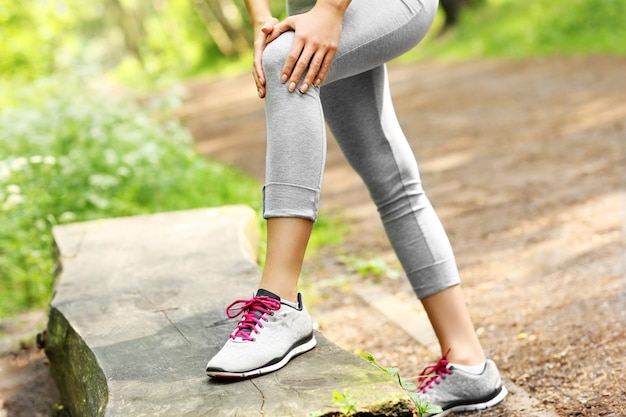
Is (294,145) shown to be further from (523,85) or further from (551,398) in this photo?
(523,85)

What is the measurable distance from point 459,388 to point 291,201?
31.1 inches

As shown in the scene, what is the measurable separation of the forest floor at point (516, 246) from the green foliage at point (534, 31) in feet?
7.57

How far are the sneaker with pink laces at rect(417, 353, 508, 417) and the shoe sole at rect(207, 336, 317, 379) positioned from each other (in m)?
0.43

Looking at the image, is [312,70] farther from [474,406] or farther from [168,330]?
[474,406]

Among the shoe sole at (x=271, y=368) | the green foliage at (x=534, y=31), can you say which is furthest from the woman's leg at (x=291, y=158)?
the green foliage at (x=534, y=31)

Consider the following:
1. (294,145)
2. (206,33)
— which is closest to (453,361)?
(294,145)

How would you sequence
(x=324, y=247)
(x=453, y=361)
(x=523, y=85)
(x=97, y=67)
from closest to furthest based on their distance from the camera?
(x=453, y=361)
(x=324, y=247)
(x=97, y=67)
(x=523, y=85)

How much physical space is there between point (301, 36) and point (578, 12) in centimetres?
1129

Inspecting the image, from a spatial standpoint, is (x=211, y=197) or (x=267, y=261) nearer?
(x=267, y=261)

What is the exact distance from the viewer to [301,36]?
1.96m

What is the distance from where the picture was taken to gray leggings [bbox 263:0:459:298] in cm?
194

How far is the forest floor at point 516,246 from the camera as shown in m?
2.65

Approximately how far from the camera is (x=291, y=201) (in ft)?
6.34

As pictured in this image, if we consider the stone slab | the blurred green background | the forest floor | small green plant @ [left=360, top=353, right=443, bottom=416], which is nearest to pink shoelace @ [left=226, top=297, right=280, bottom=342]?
the stone slab
